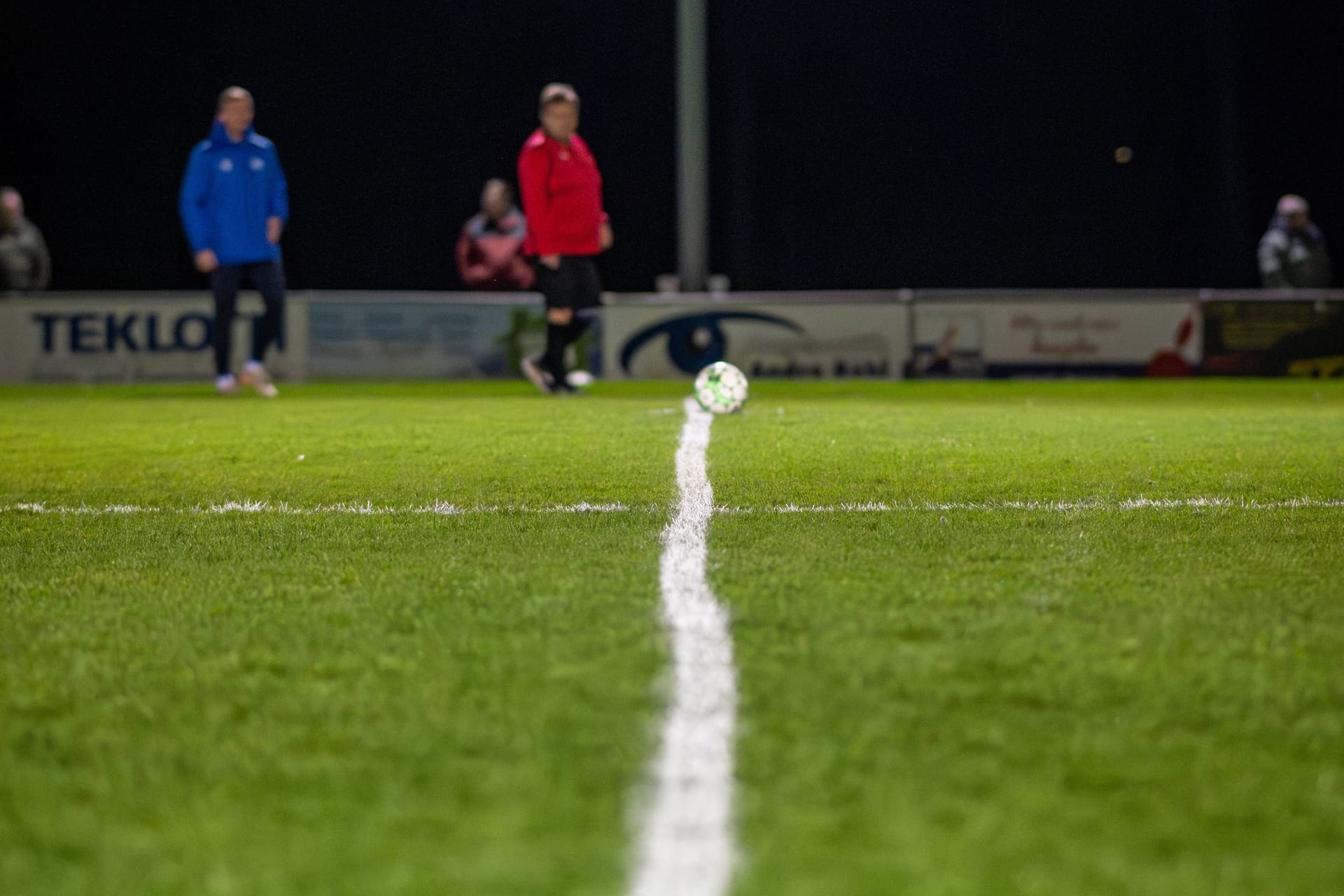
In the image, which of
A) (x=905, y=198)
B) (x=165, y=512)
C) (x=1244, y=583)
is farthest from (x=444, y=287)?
(x=1244, y=583)

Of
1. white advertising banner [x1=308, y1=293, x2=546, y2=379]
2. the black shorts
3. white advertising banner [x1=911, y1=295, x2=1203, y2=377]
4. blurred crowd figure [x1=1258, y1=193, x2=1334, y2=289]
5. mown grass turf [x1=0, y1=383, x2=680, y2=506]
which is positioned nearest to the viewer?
mown grass turf [x1=0, y1=383, x2=680, y2=506]

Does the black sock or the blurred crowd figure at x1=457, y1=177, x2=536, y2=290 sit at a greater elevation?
the blurred crowd figure at x1=457, y1=177, x2=536, y2=290

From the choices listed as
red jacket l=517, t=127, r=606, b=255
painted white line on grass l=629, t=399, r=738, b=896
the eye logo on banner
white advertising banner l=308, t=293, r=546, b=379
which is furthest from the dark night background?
painted white line on grass l=629, t=399, r=738, b=896

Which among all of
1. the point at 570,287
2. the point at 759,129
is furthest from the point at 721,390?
the point at 759,129

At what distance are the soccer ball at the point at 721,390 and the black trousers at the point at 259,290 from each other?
11.3 feet

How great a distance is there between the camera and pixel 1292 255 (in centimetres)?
1523

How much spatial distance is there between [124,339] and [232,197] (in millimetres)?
4111

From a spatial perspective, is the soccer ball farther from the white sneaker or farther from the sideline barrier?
the sideline barrier

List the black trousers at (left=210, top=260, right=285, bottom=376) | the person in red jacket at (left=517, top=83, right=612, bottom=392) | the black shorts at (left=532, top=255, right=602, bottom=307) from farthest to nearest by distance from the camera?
the black trousers at (left=210, top=260, right=285, bottom=376), the black shorts at (left=532, top=255, right=602, bottom=307), the person in red jacket at (left=517, top=83, right=612, bottom=392)

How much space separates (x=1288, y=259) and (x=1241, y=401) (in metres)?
6.17

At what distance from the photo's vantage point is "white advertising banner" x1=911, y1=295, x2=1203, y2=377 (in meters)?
13.7

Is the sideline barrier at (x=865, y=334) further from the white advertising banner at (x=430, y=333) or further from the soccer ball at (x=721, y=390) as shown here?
the soccer ball at (x=721, y=390)

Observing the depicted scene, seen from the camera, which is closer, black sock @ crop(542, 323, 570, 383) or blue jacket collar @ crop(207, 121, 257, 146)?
black sock @ crop(542, 323, 570, 383)

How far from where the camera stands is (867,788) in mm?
1781
